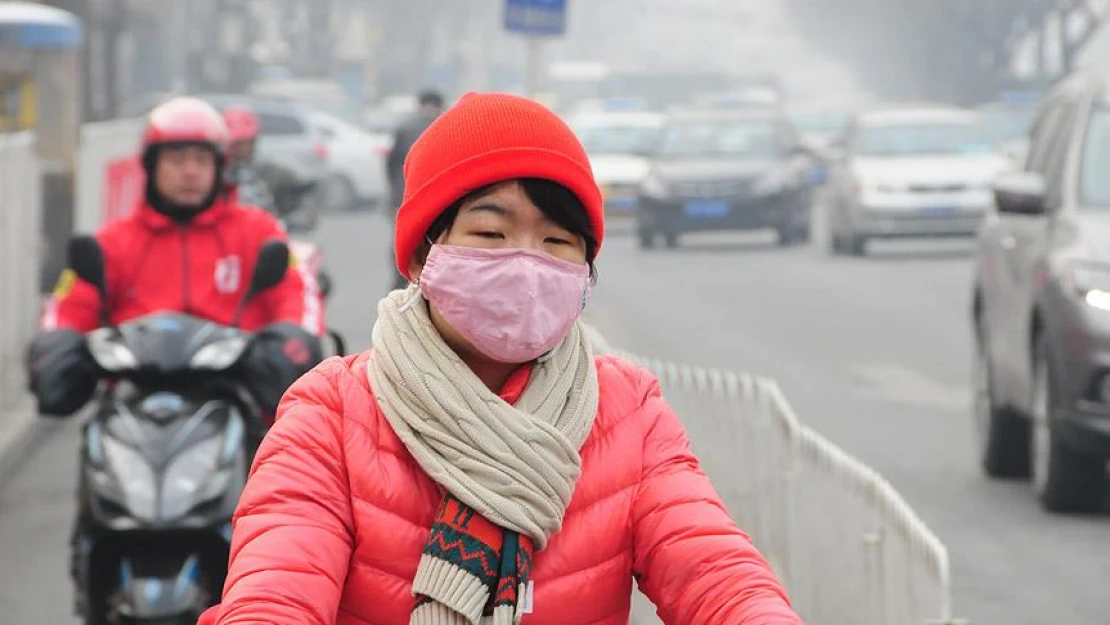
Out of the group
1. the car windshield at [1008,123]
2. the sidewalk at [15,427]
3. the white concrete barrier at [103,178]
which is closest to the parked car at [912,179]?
the white concrete barrier at [103,178]

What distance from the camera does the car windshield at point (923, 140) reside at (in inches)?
1159

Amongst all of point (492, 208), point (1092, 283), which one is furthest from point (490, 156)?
point (1092, 283)

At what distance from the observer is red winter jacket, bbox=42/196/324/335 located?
6824 millimetres

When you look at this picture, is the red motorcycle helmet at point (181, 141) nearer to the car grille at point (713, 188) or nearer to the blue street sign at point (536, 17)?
the blue street sign at point (536, 17)

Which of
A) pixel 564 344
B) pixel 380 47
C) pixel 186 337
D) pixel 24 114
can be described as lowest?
pixel 380 47

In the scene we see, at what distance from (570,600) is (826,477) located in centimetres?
349

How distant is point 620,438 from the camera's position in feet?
10.6

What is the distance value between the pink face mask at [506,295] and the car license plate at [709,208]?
27531 mm

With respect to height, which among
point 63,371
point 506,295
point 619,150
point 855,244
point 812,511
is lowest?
point 619,150

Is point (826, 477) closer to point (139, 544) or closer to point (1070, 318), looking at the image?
point (139, 544)

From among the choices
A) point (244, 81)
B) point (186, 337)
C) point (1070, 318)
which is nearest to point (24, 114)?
point (1070, 318)

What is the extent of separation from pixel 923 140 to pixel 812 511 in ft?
76.7

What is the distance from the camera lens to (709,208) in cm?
3069

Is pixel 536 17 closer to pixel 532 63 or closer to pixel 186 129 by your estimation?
pixel 532 63
